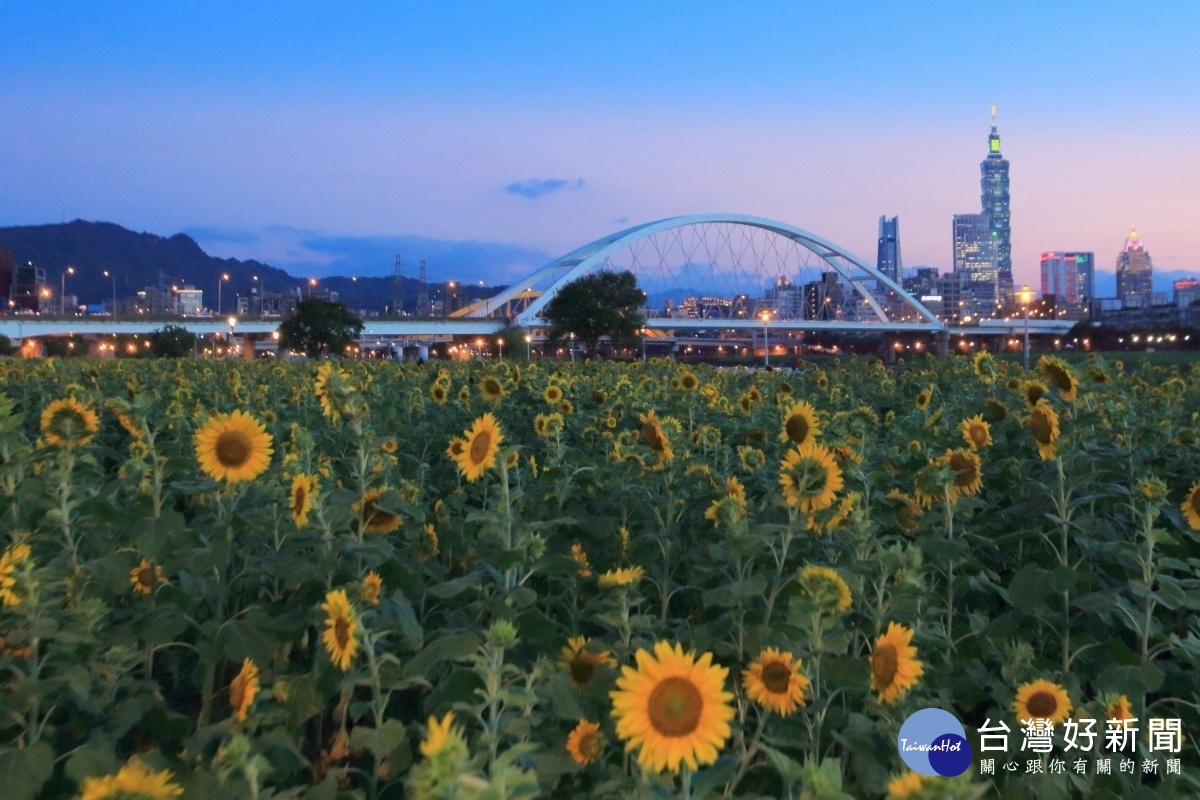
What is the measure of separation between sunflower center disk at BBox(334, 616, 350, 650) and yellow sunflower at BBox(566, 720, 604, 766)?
530 mm

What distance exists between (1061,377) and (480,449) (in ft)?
8.39

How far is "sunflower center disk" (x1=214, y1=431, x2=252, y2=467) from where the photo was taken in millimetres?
2922

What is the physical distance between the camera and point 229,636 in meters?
2.50

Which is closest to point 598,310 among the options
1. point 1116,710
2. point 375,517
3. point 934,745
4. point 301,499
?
point 375,517

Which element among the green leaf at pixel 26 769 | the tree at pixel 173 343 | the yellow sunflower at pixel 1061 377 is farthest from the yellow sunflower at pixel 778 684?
the tree at pixel 173 343

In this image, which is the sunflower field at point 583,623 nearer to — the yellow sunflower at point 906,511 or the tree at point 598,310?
the yellow sunflower at point 906,511

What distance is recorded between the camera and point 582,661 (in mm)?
2338

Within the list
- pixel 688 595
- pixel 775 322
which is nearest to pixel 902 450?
pixel 688 595

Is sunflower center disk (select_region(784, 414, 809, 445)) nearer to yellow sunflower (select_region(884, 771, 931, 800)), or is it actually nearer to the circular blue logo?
the circular blue logo

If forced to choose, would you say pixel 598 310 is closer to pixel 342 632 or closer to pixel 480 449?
pixel 480 449

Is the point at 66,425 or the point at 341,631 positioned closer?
the point at 341,631

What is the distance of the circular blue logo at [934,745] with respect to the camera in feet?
5.59

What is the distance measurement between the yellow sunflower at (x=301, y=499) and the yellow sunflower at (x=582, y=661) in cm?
85

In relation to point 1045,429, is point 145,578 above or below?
below
